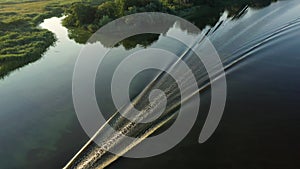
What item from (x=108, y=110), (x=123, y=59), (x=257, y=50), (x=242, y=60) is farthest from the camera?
(x=123, y=59)

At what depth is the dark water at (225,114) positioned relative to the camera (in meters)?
8.59

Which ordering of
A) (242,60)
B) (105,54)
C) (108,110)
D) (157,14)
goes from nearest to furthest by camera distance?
(108,110) → (242,60) → (105,54) → (157,14)

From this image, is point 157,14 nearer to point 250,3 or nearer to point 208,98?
point 250,3

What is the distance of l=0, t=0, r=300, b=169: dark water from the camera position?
8.59 metres

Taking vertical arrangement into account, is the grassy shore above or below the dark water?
above

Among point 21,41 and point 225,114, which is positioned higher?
point 21,41

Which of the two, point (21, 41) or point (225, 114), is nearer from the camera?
point (225, 114)

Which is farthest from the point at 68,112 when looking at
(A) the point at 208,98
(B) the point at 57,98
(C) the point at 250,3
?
(C) the point at 250,3

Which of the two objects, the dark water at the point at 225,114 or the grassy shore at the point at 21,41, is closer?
the dark water at the point at 225,114

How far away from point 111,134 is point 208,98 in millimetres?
4171

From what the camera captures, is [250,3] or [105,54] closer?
[105,54]

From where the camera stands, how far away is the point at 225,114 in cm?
1035

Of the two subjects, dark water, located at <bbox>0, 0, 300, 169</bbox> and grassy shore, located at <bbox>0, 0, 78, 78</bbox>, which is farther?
grassy shore, located at <bbox>0, 0, 78, 78</bbox>

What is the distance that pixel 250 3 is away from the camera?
84.3ft
